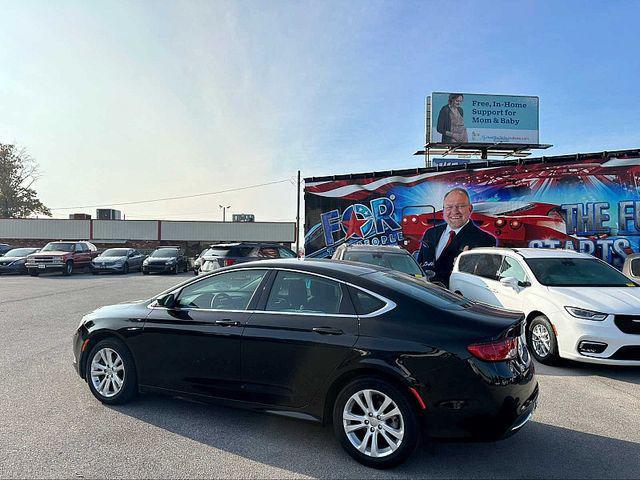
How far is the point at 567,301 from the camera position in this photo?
5.74m

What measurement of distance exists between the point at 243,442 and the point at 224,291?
54.6 inches

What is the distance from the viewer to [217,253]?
518 inches

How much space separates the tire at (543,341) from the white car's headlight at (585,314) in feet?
1.28

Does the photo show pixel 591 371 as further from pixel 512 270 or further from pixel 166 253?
pixel 166 253

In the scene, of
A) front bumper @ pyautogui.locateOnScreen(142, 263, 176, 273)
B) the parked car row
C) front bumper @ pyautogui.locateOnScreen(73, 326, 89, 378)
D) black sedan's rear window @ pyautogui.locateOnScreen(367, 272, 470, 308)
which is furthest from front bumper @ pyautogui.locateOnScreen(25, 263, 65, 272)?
black sedan's rear window @ pyautogui.locateOnScreen(367, 272, 470, 308)

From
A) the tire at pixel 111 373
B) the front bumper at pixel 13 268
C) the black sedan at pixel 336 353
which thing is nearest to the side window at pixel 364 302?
the black sedan at pixel 336 353

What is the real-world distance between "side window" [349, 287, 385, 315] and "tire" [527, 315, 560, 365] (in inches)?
145

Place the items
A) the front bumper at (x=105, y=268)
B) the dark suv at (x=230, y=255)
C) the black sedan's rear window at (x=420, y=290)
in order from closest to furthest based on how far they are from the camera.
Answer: the black sedan's rear window at (x=420, y=290) → the dark suv at (x=230, y=255) → the front bumper at (x=105, y=268)

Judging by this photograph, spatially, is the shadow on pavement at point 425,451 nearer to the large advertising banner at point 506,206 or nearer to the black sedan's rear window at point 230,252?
the black sedan's rear window at point 230,252

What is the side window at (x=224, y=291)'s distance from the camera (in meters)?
4.01

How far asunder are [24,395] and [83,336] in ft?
2.86

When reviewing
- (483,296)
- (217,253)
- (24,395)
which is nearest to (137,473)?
(24,395)

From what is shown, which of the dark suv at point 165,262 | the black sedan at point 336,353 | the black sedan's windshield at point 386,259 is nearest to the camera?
the black sedan at point 336,353

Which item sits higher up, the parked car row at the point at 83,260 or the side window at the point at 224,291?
the side window at the point at 224,291
